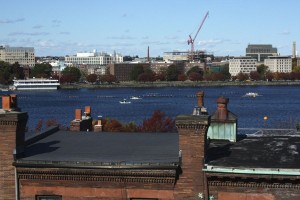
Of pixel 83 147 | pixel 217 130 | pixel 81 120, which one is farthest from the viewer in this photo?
pixel 81 120

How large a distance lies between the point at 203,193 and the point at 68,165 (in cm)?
268

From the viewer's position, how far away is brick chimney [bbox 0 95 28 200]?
1279 cm

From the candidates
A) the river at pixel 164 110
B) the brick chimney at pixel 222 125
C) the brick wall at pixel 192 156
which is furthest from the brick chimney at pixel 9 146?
the river at pixel 164 110

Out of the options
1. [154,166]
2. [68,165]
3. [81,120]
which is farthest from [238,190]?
[81,120]

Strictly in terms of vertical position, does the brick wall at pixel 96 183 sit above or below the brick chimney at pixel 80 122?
below

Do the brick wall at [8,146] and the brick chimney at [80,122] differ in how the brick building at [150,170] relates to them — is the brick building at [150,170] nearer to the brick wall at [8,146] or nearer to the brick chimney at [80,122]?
the brick wall at [8,146]

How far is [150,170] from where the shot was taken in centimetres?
1219

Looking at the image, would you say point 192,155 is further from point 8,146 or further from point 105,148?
point 8,146

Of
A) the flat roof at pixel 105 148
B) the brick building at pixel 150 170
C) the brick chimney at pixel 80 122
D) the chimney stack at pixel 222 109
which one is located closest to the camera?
the brick building at pixel 150 170

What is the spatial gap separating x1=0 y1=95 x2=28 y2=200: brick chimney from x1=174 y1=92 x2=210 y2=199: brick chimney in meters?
3.32

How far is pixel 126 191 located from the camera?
12422mm

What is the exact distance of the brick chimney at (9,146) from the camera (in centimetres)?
1279

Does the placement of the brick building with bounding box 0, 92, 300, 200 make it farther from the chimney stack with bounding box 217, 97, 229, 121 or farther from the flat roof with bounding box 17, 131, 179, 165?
the chimney stack with bounding box 217, 97, 229, 121

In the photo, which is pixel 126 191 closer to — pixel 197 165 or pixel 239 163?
pixel 197 165
